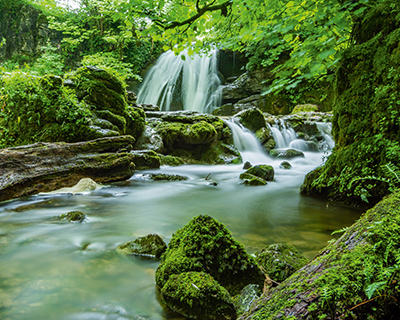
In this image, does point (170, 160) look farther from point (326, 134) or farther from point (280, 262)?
point (326, 134)

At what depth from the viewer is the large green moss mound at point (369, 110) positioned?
353 centimetres

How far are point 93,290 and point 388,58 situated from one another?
495 centimetres

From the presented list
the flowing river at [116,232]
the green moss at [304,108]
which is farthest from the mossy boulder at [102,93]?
the green moss at [304,108]

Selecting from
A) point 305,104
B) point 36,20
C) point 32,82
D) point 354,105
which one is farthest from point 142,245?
point 36,20

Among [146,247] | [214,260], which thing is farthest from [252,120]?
[214,260]

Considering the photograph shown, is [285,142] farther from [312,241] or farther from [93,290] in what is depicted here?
[93,290]

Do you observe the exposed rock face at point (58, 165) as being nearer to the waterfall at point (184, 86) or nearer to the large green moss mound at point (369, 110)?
the large green moss mound at point (369, 110)

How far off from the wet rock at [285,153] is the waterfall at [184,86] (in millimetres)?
8757

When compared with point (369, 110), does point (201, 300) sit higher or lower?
lower

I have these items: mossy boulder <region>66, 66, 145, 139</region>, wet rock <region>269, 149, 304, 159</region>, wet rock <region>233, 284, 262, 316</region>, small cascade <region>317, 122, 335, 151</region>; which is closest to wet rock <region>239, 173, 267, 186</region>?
mossy boulder <region>66, 66, 145, 139</region>

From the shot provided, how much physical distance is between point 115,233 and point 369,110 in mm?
4458

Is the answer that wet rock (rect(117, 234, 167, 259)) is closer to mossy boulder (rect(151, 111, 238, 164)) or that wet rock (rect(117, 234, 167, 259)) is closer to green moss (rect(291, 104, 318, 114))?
mossy boulder (rect(151, 111, 238, 164))

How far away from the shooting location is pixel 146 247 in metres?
2.86

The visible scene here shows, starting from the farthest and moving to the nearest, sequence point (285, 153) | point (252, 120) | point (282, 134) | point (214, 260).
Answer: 1. point (282, 134)
2. point (252, 120)
3. point (285, 153)
4. point (214, 260)
